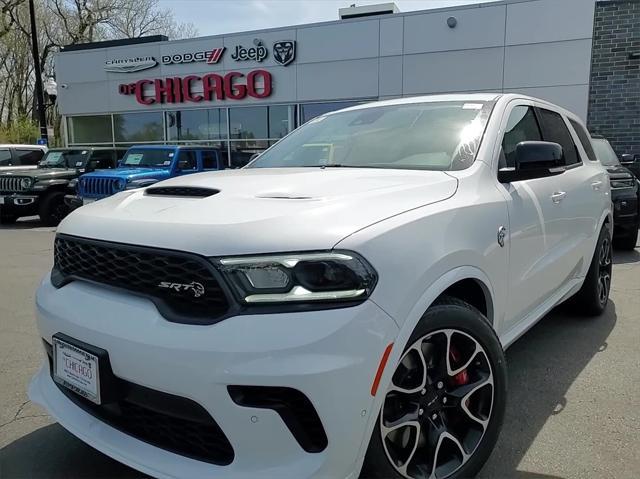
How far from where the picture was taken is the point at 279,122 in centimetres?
1692

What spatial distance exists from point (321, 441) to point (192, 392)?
443 mm

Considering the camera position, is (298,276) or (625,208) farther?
(625,208)

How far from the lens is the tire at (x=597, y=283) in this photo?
14.2 feet

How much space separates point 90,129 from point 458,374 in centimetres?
2143

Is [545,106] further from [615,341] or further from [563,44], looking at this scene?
[563,44]

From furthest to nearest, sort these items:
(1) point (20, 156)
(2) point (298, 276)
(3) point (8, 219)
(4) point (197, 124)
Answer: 1. (4) point (197, 124)
2. (1) point (20, 156)
3. (3) point (8, 219)
4. (2) point (298, 276)

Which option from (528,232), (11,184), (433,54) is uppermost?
(433,54)

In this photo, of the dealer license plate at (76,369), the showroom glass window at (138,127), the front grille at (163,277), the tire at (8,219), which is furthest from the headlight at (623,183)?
the showroom glass window at (138,127)

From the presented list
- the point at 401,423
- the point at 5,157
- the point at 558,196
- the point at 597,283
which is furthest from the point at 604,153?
the point at 5,157

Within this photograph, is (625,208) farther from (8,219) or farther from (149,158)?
(8,219)

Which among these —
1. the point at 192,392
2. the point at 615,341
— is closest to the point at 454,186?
the point at 192,392

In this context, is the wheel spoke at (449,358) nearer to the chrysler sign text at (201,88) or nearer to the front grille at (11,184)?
the front grille at (11,184)

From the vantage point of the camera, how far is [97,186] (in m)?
10.7

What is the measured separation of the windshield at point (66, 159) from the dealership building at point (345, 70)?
17.1 ft
